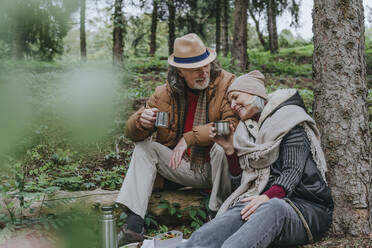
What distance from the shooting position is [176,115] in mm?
3246

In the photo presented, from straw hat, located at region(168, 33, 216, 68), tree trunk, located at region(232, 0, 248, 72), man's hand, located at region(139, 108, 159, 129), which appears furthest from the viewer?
tree trunk, located at region(232, 0, 248, 72)

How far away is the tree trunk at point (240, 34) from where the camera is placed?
30.3ft

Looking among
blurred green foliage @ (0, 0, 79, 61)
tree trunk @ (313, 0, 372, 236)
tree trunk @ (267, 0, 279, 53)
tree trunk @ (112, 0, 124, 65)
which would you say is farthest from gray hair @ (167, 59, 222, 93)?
tree trunk @ (267, 0, 279, 53)

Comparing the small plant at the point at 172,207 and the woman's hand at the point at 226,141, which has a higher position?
the woman's hand at the point at 226,141

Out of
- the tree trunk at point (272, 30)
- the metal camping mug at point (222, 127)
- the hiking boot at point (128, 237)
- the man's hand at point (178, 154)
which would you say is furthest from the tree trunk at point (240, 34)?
the hiking boot at point (128, 237)

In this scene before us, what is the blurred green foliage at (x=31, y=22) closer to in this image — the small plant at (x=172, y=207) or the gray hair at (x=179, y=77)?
the gray hair at (x=179, y=77)

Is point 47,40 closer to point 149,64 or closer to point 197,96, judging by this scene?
point 197,96

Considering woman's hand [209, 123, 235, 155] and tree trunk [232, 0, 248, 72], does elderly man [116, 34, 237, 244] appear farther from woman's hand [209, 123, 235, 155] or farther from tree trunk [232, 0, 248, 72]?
tree trunk [232, 0, 248, 72]

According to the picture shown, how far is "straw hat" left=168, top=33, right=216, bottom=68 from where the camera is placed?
3107 mm

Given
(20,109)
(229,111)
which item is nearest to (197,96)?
(229,111)

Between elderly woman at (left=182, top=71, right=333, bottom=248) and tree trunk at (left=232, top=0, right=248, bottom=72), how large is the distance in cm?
673

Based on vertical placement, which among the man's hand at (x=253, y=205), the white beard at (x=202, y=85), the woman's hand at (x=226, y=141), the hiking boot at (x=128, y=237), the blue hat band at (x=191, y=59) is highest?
the blue hat band at (x=191, y=59)

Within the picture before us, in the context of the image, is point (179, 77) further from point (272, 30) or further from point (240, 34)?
point (272, 30)

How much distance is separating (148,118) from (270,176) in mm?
1035
